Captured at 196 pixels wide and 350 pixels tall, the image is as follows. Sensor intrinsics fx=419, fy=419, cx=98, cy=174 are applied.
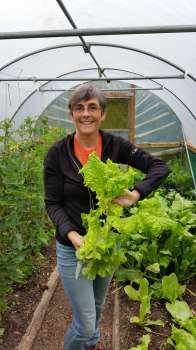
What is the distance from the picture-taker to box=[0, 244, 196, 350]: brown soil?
330 cm

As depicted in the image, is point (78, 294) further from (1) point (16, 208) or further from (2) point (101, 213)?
(1) point (16, 208)

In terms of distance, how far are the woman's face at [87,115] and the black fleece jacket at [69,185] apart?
0.17 m

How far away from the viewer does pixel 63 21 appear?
4379 millimetres

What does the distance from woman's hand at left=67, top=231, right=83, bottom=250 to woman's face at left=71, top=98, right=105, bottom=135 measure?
54 cm

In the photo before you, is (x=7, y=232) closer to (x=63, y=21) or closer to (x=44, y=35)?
(x=44, y=35)

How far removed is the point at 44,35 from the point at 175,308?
8.16ft

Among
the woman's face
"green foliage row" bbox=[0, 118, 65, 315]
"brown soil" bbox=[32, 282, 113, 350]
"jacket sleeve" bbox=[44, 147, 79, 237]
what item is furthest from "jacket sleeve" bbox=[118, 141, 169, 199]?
"brown soil" bbox=[32, 282, 113, 350]

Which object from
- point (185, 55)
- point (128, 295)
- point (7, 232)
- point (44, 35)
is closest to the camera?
point (44, 35)

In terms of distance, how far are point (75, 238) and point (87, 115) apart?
0.64m

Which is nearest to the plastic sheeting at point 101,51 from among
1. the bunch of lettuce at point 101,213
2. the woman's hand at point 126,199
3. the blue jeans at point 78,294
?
the woman's hand at point 126,199

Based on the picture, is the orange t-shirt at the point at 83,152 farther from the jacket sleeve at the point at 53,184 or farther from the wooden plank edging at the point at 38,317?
the wooden plank edging at the point at 38,317

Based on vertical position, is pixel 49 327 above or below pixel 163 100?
below

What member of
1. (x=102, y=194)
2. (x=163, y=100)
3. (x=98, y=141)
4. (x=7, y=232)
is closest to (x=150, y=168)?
(x=98, y=141)

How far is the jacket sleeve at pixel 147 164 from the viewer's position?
2.35 meters
